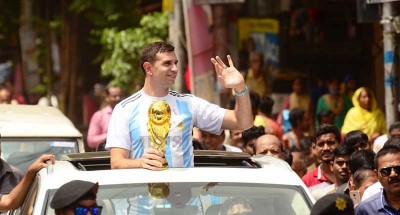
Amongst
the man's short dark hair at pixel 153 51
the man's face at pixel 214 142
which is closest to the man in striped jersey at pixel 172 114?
the man's short dark hair at pixel 153 51

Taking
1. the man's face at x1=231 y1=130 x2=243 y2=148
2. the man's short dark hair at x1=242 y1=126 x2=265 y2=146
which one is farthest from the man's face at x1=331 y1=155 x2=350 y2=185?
the man's face at x1=231 y1=130 x2=243 y2=148

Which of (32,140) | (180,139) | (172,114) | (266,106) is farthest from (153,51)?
(266,106)

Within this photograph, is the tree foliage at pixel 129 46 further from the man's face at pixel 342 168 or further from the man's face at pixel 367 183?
the man's face at pixel 367 183

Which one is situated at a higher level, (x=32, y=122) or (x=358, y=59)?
(x=32, y=122)

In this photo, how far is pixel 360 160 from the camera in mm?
9281

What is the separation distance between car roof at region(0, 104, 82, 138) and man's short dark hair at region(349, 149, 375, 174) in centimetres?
280

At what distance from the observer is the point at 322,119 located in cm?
1659

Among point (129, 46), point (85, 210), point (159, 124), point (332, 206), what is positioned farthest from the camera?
point (129, 46)

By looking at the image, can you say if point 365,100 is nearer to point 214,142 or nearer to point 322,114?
point 322,114

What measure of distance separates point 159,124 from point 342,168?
2935mm

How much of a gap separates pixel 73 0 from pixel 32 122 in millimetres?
14829

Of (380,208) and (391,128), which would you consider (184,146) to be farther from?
(391,128)

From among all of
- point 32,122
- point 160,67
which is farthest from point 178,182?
point 32,122

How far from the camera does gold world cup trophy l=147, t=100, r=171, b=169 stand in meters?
7.32
